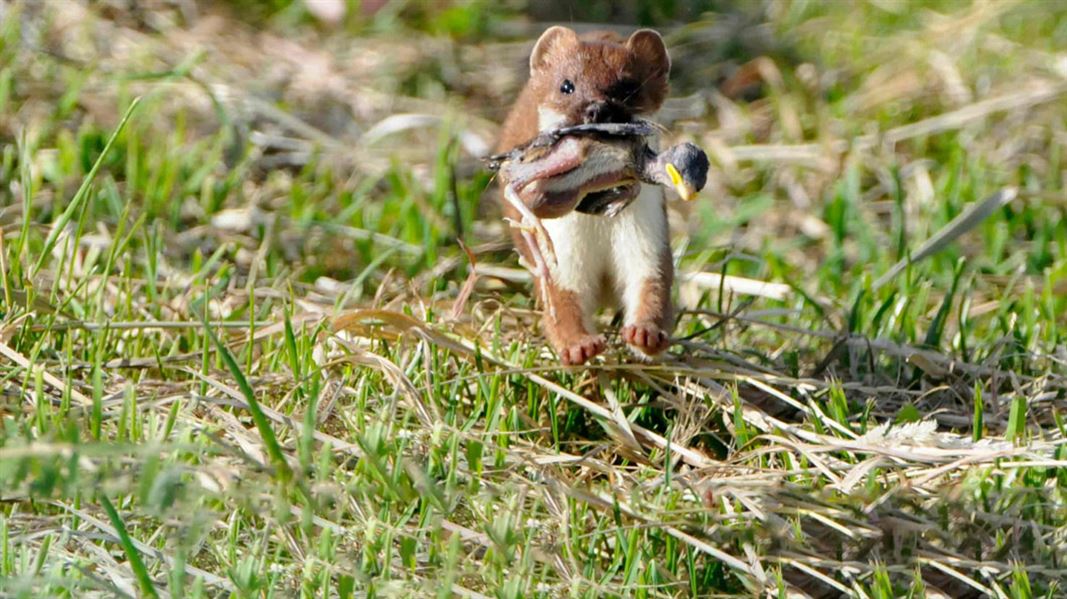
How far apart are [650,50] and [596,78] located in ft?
0.66

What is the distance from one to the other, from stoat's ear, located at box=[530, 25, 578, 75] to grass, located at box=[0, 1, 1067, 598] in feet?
1.91

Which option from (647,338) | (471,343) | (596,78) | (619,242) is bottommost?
(471,343)

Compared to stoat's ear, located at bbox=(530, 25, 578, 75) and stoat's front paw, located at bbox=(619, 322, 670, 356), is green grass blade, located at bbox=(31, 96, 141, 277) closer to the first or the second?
stoat's ear, located at bbox=(530, 25, 578, 75)

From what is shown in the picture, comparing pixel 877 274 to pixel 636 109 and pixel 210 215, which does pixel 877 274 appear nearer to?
pixel 636 109

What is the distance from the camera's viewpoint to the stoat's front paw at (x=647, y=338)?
3613 millimetres

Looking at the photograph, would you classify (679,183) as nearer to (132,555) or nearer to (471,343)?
(471,343)

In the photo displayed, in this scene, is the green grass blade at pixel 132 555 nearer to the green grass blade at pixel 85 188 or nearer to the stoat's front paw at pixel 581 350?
the green grass blade at pixel 85 188

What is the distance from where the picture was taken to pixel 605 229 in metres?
3.74

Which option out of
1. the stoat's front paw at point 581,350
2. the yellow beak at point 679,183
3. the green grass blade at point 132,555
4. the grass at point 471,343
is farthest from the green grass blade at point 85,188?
the yellow beak at point 679,183

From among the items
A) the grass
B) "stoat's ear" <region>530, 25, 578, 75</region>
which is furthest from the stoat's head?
the grass

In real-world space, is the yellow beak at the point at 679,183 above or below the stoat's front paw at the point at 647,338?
above

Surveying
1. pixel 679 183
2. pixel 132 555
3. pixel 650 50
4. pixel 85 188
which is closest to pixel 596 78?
pixel 650 50

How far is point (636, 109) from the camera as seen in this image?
12.2ft

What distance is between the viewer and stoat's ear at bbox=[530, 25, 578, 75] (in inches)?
150
